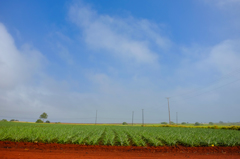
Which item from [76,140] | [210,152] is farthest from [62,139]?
[210,152]

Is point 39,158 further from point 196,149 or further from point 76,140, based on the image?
point 196,149

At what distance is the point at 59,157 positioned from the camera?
345 inches

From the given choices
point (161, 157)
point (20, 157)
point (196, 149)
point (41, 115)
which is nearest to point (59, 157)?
point (20, 157)

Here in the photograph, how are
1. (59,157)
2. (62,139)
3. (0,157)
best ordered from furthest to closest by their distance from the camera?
(62,139)
(59,157)
(0,157)

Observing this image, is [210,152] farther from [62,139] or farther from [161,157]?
[62,139]

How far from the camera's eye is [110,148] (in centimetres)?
1152

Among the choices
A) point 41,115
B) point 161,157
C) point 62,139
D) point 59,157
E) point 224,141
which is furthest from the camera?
point 41,115

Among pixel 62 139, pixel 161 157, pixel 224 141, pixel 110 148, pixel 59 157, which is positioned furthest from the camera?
pixel 224 141

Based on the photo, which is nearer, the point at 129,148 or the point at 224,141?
the point at 129,148

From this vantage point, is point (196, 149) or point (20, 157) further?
point (196, 149)

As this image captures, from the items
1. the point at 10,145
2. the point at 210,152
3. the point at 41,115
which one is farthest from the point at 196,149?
the point at 41,115

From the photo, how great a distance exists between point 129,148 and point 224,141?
995 cm

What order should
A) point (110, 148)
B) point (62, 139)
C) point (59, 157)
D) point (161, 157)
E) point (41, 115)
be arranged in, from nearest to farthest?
point (59, 157), point (161, 157), point (110, 148), point (62, 139), point (41, 115)

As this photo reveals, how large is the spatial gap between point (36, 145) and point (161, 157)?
33.1 ft
